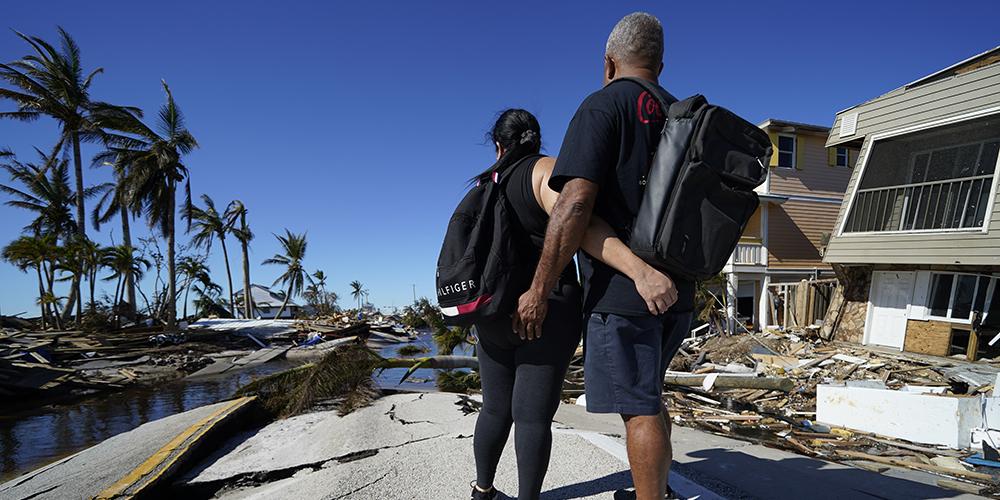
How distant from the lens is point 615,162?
1.72 metres

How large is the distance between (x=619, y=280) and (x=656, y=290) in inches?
5.0

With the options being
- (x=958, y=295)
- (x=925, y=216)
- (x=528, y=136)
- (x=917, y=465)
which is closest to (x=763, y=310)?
(x=958, y=295)

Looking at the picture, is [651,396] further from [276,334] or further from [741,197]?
[276,334]

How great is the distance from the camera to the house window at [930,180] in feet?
31.3

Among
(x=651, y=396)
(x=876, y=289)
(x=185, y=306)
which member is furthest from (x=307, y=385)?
(x=185, y=306)

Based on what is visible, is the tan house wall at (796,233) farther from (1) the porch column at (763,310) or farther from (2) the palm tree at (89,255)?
(2) the palm tree at (89,255)

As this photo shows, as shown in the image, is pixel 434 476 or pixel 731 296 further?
pixel 731 296

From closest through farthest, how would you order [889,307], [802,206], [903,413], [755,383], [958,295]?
1. [903,413]
2. [755,383]
3. [958,295]
4. [889,307]
5. [802,206]

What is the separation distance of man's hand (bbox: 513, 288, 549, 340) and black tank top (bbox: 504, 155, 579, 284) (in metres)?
0.20

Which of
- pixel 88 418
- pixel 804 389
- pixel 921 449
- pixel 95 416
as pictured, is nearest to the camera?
pixel 921 449

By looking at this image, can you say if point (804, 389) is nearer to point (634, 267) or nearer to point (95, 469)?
point (634, 267)

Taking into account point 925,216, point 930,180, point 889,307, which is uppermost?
point 930,180

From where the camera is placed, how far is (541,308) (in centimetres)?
176

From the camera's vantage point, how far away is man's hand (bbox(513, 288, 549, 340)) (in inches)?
69.0
